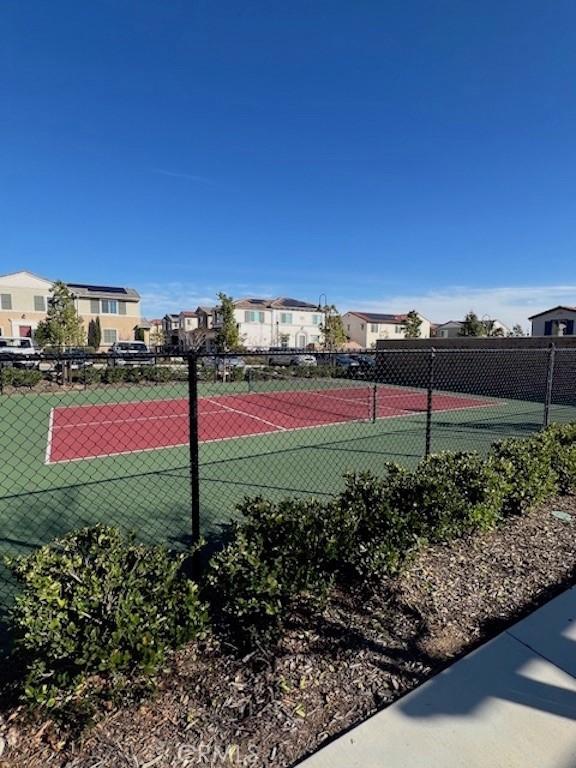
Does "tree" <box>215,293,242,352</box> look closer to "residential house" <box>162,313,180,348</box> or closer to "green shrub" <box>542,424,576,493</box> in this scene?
"residential house" <box>162,313,180,348</box>

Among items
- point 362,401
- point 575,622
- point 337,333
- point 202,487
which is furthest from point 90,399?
point 337,333

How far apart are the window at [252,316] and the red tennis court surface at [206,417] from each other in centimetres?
3865

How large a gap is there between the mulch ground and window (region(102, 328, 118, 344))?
4508cm

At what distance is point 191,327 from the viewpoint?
65.8m

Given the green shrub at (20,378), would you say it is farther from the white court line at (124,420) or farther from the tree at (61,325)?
the tree at (61,325)

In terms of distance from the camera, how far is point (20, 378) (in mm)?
16359

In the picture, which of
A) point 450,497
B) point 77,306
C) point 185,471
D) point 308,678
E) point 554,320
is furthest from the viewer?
point 77,306

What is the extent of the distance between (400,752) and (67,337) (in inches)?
1247

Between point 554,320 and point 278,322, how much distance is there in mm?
33330

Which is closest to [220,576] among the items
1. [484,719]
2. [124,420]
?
[484,719]

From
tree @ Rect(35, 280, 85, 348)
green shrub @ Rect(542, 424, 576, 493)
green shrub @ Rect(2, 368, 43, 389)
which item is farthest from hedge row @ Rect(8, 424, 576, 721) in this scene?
tree @ Rect(35, 280, 85, 348)

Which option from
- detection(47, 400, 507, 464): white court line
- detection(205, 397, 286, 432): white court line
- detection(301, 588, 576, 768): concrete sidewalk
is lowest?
detection(205, 397, 286, 432): white court line

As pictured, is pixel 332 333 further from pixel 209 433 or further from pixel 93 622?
pixel 93 622

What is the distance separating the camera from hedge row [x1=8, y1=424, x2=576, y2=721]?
6.68 feet
